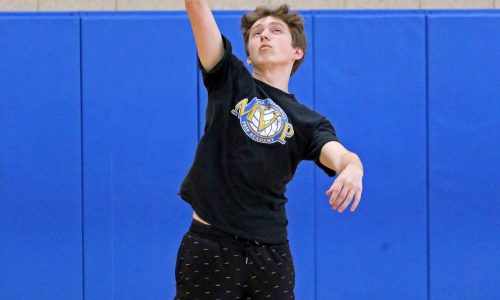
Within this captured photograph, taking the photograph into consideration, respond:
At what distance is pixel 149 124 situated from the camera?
13.0ft

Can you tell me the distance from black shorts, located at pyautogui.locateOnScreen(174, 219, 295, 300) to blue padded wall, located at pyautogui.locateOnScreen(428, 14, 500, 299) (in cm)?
192

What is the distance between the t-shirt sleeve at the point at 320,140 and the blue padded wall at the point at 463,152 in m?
1.74

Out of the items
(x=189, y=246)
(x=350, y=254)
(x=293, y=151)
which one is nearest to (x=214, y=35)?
(x=293, y=151)

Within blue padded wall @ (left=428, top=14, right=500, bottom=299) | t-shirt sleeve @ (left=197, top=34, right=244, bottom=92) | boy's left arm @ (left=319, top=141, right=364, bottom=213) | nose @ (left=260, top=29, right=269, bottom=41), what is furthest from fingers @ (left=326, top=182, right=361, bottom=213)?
blue padded wall @ (left=428, top=14, right=500, bottom=299)

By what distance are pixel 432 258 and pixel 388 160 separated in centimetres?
53

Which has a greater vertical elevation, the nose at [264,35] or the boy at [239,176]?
the nose at [264,35]

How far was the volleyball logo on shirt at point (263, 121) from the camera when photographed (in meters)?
2.32

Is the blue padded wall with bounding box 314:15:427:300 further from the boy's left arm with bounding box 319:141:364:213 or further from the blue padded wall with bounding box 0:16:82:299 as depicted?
the boy's left arm with bounding box 319:141:364:213

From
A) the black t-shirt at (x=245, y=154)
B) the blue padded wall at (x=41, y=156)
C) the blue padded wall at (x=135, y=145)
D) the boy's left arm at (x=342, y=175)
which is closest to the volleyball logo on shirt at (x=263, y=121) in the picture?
the black t-shirt at (x=245, y=154)

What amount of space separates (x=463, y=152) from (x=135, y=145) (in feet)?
5.22

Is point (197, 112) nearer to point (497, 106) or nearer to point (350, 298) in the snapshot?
point (350, 298)

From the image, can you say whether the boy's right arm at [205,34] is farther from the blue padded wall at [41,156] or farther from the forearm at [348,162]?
the blue padded wall at [41,156]

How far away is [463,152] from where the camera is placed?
13.3ft

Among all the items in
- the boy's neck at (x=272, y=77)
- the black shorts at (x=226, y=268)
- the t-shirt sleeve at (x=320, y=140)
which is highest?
the boy's neck at (x=272, y=77)
